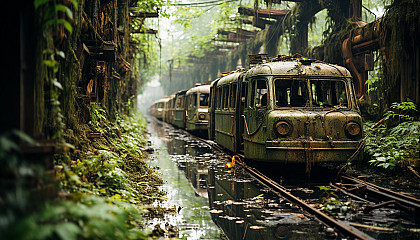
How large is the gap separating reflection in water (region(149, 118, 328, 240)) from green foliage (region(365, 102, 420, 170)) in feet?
11.1

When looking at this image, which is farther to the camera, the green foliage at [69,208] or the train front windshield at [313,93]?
the train front windshield at [313,93]

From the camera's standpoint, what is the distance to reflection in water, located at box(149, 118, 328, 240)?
17.0 ft

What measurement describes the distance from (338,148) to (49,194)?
620 centimetres

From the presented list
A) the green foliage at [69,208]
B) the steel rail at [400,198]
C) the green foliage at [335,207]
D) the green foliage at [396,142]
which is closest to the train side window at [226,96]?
the green foliage at [396,142]

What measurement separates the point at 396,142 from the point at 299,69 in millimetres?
3163

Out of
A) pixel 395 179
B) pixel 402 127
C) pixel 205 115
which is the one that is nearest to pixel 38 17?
pixel 395 179

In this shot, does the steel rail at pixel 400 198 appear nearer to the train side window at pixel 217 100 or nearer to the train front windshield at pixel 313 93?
the train front windshield at pixel 313 93

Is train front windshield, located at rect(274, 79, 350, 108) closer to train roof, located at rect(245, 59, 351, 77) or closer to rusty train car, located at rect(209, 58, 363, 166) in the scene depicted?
rusty train car, located at rect(209, 58, 363, 166)

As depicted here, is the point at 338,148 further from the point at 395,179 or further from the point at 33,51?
the point at 33,51

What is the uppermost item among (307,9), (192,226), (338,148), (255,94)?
(307,9)

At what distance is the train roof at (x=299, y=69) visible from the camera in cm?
909

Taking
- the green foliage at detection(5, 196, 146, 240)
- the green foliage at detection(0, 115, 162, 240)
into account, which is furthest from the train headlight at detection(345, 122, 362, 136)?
the green foliage at detection(5, 196, 146, 240)

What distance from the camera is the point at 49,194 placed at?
A: 143 inches

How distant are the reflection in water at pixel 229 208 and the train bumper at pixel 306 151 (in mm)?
817
